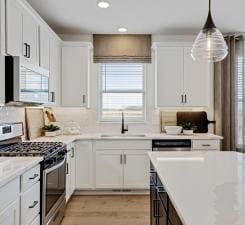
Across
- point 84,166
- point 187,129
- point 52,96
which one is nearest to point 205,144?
point 187,129

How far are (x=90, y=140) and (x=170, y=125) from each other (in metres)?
1.44

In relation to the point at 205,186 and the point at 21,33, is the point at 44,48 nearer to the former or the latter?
the point at 21,33

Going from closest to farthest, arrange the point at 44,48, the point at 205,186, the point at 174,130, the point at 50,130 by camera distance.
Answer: the point at 205,186
the point at 44,48
the point at 50,130
the point at 174,130

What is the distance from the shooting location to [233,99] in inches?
188

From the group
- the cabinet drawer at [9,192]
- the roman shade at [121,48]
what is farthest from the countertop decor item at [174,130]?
the cabinet drawer at [9,192]

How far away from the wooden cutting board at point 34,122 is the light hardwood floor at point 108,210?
1087 millimetres

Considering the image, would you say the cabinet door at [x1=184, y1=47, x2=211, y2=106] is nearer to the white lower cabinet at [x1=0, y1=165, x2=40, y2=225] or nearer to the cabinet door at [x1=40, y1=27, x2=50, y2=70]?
the cabinet door at [x1=40, y1=27, x2=50, y2=70]

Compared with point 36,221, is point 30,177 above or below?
above

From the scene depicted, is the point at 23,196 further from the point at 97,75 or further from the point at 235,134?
the point at 235,134

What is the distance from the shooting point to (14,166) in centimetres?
206

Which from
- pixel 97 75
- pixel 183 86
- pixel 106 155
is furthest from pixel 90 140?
pixel 183 86

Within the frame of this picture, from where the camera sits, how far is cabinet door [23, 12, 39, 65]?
3.04 meters

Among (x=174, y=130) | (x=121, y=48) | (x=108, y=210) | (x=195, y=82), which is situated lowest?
(x=108, y=210)

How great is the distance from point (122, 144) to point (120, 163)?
0.95 ft
